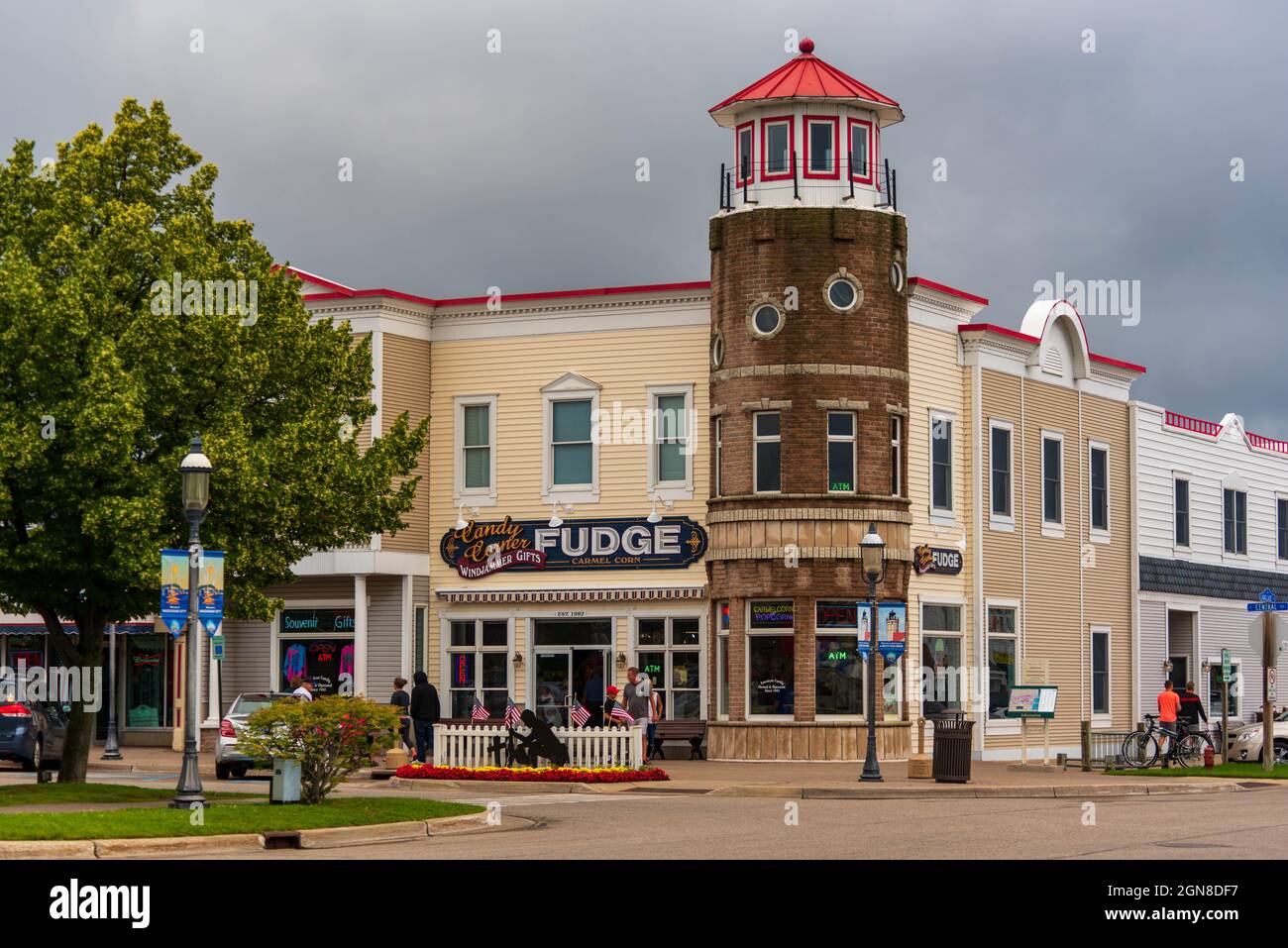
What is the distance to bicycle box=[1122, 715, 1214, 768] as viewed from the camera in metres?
35.0

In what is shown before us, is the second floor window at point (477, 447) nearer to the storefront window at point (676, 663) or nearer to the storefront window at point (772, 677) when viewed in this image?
the storefront window at point (676, 663)

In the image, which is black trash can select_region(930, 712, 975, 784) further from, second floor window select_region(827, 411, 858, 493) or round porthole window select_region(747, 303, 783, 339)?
round porthole window select_region(747, 303, 783, 339)

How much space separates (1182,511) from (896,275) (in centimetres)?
1690

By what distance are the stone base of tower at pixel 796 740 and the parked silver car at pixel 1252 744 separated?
21.6 ft

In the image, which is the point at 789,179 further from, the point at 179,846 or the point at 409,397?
the point at 179,846

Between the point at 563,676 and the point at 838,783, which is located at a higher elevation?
the point at 563,676

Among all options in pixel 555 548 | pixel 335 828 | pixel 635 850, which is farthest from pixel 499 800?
pixel 555 548

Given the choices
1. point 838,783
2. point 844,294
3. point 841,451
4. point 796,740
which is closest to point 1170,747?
point 796,740

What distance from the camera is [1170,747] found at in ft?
115

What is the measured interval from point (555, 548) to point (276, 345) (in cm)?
1591

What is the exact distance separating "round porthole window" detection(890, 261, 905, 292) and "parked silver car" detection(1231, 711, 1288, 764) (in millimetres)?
10580

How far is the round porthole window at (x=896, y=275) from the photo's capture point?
38.1 m

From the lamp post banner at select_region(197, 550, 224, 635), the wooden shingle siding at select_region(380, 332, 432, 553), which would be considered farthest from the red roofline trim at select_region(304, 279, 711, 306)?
the lamp post banner at select_region(197, 550, 224, 635)
